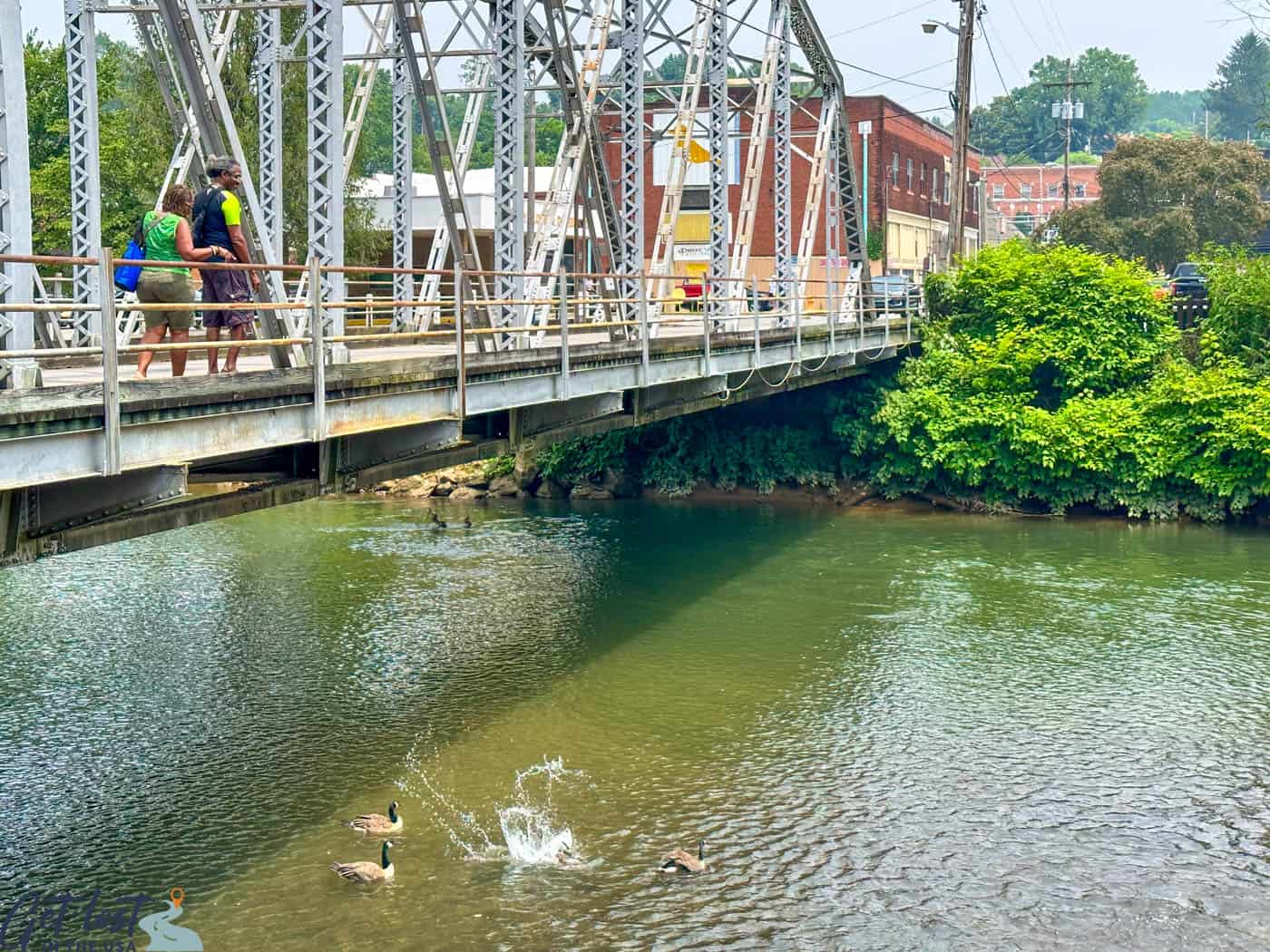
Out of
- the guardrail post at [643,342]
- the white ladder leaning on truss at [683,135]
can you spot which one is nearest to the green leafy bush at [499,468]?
the white ladder leaning on truss at [683,135]

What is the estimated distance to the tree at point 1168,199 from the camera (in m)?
57.2

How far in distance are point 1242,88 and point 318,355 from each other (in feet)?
509

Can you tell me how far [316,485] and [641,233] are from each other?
10437mm

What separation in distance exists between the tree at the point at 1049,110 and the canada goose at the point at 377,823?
418ft

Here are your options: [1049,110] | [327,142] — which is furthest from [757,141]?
[1049,110]

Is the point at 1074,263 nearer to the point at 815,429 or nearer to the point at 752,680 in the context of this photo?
the point at 815,429

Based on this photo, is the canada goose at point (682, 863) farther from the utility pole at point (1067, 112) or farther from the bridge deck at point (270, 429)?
the utility pole at point (1067, 112)

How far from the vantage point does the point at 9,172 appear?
28.9 ft

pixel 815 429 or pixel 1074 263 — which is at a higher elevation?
pixel 1074 263

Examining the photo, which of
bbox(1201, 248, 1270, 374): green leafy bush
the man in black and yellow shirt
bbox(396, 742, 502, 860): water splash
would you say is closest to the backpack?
the man in black and yellow shirt

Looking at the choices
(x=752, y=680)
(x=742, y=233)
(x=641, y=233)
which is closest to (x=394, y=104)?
(x=641, y=233)

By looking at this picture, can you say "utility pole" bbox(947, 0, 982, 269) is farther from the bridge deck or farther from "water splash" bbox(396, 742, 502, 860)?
"water splash" bbox(396, 742, 502, 860)

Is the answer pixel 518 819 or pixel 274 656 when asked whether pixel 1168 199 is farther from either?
pixel 518 819

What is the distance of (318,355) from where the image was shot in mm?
11375
